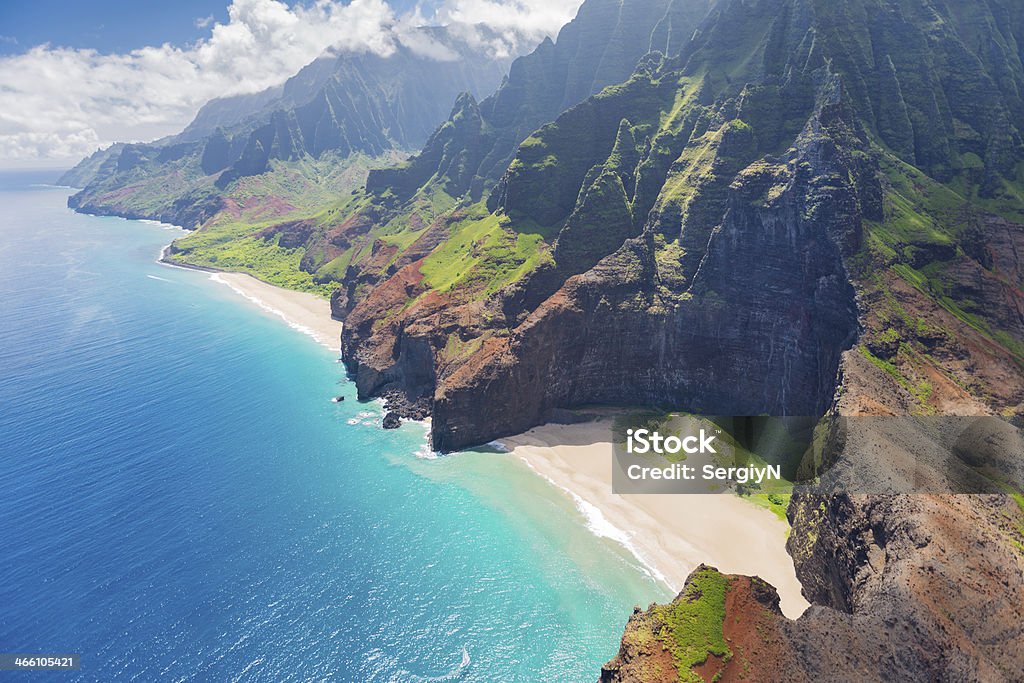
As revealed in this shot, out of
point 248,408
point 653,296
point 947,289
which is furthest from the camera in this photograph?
point 248,408

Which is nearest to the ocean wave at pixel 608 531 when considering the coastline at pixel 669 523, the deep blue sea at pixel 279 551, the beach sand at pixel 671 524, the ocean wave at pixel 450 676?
the coastline at pixel 669 523

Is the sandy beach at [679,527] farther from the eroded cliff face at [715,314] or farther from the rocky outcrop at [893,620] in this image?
the eroded cliff face at [715,314]

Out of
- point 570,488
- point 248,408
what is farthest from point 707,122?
point 248,408

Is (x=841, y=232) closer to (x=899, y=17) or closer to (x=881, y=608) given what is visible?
(x=881, y=608)

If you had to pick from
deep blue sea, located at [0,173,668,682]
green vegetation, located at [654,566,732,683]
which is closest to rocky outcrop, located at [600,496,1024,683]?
green vegetation, located at [654,566,732,683]

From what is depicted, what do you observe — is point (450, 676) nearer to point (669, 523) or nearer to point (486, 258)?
point (669, 523)

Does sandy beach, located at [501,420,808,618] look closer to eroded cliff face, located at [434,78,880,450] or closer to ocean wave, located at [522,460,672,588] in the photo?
ocean wave, located at [522,460,672,588]

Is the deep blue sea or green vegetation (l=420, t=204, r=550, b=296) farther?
green vegetation (l=420, t=204, r=550, b=296)
